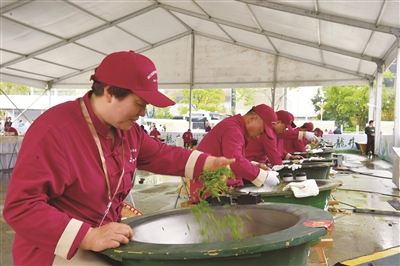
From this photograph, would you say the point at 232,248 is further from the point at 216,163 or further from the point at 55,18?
the point at 55,18

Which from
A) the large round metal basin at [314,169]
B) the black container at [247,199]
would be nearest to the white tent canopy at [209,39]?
the large round metal basin at [314,169]

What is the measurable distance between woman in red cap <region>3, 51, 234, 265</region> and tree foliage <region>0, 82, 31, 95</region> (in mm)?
33190

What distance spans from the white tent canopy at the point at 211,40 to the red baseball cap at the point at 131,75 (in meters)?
9.32

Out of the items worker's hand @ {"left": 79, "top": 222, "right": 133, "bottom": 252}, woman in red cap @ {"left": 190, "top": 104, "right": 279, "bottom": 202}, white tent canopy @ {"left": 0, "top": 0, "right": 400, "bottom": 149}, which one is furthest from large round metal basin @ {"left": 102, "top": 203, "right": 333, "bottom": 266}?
white tent canopy @ {"left": 0, "top": 0, "right": 400, "bottom": 149}

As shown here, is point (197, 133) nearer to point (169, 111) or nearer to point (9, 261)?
point (169, 111)

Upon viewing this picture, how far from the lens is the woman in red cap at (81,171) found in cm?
157

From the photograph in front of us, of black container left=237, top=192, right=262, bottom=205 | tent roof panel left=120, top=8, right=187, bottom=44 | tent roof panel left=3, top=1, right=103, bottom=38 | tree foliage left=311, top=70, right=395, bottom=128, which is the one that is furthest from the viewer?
tree foliage left=311, top=70, right=395, bottom=128

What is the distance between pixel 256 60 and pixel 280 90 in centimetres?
1351

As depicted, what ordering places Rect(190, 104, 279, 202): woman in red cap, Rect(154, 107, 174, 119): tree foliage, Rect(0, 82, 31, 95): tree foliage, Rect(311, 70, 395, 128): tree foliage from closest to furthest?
Rect(190, 104, 279, 202): woman in red cap, Rect(311, 70, 395, 128): tree foliage, Rect(0, 82, 31, 95): tree foliage, Rect(154, 107, 174, 119): tree foliage

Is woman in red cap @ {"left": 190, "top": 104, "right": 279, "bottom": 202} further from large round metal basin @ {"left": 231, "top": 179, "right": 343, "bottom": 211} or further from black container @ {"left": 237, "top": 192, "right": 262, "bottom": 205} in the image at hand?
black container @ {"left": 237, "top": 192, "right": 262, "bottom": 205}

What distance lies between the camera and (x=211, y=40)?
2072 centimetres

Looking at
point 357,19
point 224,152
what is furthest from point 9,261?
point 357,19

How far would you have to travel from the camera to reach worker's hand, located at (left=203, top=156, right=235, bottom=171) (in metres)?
2.34

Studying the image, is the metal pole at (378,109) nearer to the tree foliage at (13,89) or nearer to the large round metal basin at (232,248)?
the large round metal basin at (232,248)
